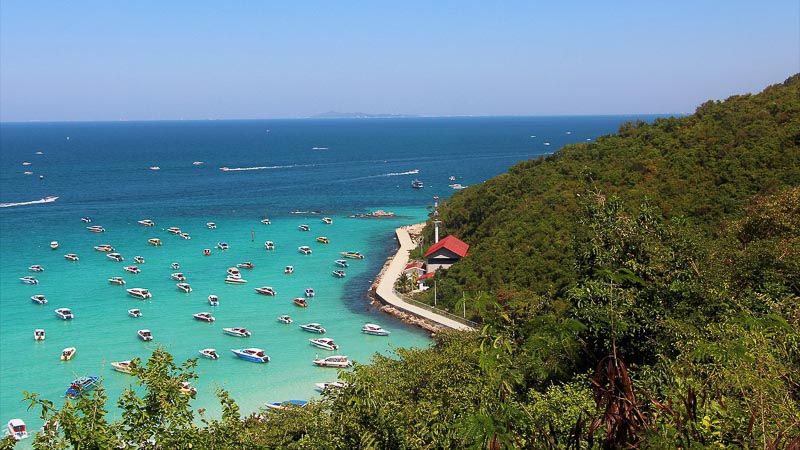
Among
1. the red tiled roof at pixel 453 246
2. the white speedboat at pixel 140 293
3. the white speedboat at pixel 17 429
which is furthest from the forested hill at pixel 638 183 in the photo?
the white speedboat at pixel 17 429

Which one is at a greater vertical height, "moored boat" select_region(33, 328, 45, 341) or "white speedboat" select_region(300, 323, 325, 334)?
"moored boat" select_region(33, 328, 45, 341)

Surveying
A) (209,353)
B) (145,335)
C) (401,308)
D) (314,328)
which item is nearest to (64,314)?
(145,335)

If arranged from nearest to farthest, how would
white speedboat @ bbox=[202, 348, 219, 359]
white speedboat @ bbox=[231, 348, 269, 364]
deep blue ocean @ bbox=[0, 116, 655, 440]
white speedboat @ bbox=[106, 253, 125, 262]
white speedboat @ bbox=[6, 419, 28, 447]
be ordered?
1. white speedboat @ bbox=[6, 419, 28, 447]
2. deep blue ocean @ bbox=[0, 116, 655, 440]
3. white speedboat @ bbox=[231, 348, 269, 364]
4. white speedboat @ bbox=[202, 348, 219, 359]
5. white speedboat @ bbox=[106, 253, 125, 262]

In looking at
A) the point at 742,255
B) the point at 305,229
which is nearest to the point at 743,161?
the point at 742,255

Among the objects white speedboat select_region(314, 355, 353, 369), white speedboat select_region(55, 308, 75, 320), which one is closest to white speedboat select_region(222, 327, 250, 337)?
white speedboat select_region(314, 355, 353, 369)

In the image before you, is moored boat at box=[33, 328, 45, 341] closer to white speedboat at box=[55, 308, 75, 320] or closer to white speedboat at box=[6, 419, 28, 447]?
white speedboat at box=[55, 308, 75, 320]

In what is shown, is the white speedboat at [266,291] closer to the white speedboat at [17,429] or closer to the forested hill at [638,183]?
the forested hill at [638,183]
